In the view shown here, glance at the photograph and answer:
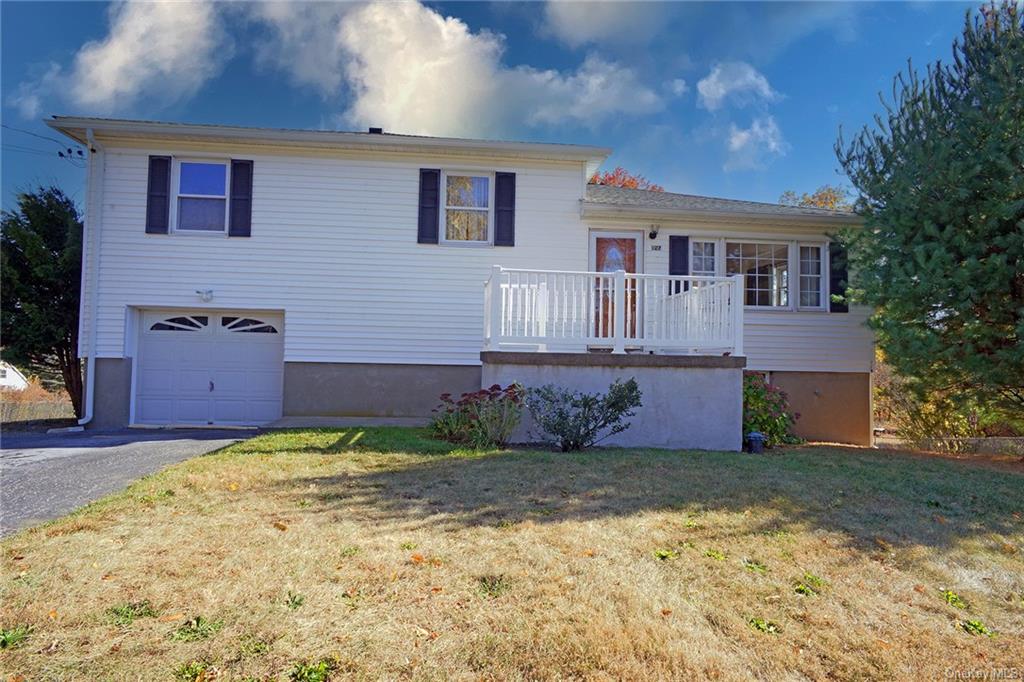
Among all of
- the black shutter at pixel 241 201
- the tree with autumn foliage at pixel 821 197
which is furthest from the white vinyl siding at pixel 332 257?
the tree with autumn foliage at pixel 821 197

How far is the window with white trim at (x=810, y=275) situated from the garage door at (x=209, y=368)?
942 cm

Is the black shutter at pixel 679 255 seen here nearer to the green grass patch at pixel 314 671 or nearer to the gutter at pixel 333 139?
the gutter at pixel 333 139

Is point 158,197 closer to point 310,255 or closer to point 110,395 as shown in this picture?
point 310,255

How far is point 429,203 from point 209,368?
185 inches

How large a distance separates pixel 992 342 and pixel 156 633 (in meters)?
9.65

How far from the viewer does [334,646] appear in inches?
96.3

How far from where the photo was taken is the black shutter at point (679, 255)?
10.9 meters

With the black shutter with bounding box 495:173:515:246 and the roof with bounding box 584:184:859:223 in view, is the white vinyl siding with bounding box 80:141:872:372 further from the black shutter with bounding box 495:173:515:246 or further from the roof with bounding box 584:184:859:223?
the roof with bounding box 584:184:859:223

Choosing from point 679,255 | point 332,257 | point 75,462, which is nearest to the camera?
point 75,462

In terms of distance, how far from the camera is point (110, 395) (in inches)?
395

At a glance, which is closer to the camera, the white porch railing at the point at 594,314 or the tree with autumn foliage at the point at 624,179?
the white porch railing at the point at 594,314

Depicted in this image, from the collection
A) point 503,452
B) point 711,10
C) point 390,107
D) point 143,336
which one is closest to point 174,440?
point 143,336

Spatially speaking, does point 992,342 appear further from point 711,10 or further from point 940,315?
point 711,10

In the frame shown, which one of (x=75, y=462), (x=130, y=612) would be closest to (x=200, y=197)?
(x=75, y=462)
